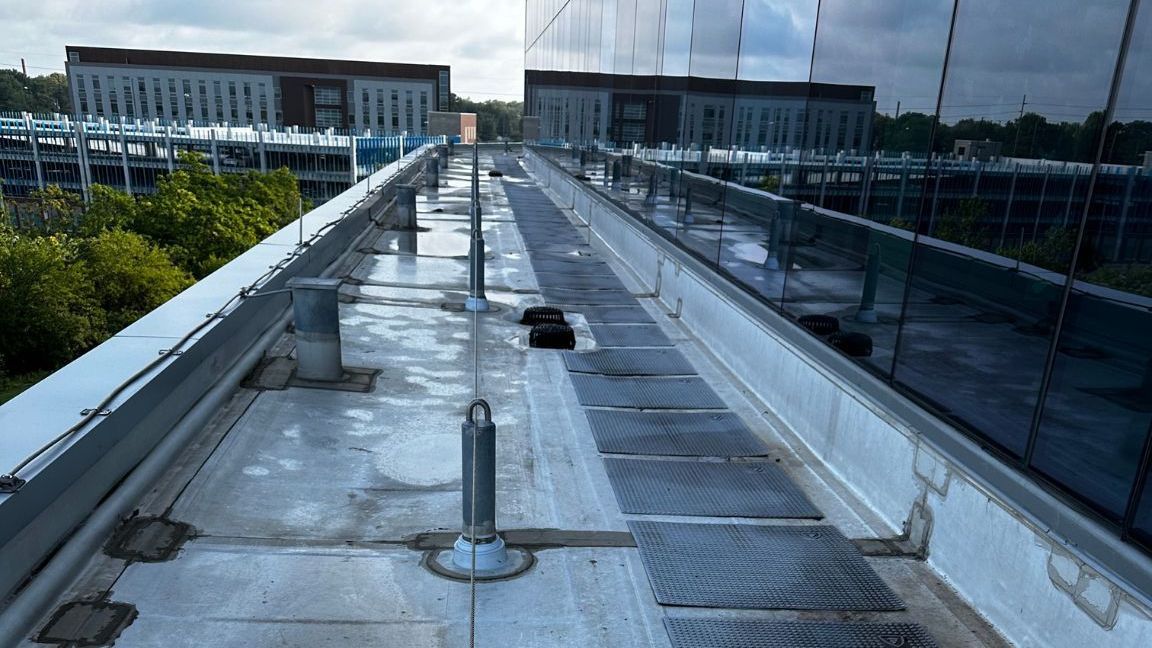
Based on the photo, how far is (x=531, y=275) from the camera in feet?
48.0

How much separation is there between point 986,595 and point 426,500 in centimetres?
365

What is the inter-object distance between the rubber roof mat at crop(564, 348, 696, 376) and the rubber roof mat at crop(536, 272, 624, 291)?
4.00 m

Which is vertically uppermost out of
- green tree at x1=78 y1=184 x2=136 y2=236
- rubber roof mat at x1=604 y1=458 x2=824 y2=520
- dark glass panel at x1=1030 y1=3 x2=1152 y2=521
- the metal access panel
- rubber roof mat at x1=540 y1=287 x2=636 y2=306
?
dark glass panel at x1=1030 y1=3 x2=1152 y2=521

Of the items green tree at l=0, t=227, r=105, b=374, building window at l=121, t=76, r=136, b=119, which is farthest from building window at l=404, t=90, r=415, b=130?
green tree at l=0, t=227, r=105, b=374

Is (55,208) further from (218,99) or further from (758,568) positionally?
(758,568)

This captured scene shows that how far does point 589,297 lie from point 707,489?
23.7ft

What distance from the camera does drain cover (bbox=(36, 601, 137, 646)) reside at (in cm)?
386

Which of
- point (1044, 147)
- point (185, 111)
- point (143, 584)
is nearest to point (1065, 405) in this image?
point (1044, 147)

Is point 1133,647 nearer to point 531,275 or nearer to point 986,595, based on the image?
point 986,595

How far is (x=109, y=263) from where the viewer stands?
45438 mm

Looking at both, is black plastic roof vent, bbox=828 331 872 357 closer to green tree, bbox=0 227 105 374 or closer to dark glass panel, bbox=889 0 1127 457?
dark glass panel, bbox=889 0 1127 457

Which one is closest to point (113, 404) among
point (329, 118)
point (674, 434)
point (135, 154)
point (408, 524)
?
point (408, 524)

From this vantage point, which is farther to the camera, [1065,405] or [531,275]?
[531,275]

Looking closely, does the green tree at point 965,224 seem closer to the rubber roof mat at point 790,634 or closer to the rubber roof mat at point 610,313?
the rubber roof mat at point 790,634
